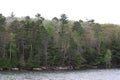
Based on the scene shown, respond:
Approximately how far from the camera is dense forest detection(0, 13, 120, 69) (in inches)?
3593

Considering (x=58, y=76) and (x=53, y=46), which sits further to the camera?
(x=53, y=46)

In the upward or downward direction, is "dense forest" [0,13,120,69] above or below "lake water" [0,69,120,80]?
above

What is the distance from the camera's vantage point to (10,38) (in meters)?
90.8

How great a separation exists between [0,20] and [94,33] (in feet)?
120

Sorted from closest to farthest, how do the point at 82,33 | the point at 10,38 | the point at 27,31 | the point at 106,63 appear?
1. the point at 10,38
2. the point at 27,31
3. the point at 106,63
4. the point at 82,33

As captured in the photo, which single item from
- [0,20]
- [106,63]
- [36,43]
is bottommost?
[106,63]

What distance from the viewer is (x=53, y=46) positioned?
98.1 meters

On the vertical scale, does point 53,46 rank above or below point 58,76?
above

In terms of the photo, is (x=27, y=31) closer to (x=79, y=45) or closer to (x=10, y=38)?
(x=10, y=38)

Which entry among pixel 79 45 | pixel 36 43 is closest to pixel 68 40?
pixel 79 45

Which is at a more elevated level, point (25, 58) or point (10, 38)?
point (10, 38)

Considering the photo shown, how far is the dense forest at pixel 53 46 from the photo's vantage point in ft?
299

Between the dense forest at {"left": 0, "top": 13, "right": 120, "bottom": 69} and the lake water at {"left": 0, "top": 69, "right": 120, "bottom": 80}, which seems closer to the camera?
the lake water at {"left": 0, "top": 69, "right": 120, "bottom": 80}

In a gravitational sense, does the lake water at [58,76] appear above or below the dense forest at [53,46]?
below
